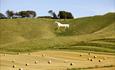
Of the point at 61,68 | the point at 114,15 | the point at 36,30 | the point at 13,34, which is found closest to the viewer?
the point at 61,68

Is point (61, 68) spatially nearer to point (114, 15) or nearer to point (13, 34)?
point (13, 34)

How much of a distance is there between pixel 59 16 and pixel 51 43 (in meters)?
68.0

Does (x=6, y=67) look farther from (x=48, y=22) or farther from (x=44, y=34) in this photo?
(x=48, y=22)

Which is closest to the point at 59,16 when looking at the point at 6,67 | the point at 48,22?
the point at 48,22

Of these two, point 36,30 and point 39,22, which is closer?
point 36,30

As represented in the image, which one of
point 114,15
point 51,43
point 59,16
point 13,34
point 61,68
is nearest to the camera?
point 61,68

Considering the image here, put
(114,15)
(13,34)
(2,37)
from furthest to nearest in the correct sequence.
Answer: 1. (114,15)
2. (13,34)
3. (2,37)

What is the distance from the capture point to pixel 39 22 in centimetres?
8662

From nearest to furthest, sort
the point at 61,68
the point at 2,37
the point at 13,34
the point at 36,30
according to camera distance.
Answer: the point at 61,68 < the point at 2,37 < the point at 13,34 < the point at 36,30

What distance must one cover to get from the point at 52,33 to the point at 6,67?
56816 mm

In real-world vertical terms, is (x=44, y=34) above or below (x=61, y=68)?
below

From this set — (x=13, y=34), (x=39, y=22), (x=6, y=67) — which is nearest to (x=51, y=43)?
(x=6, y=67)

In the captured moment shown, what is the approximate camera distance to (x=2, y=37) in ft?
224

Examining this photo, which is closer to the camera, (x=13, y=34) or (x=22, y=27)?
(x=13, y=34)
